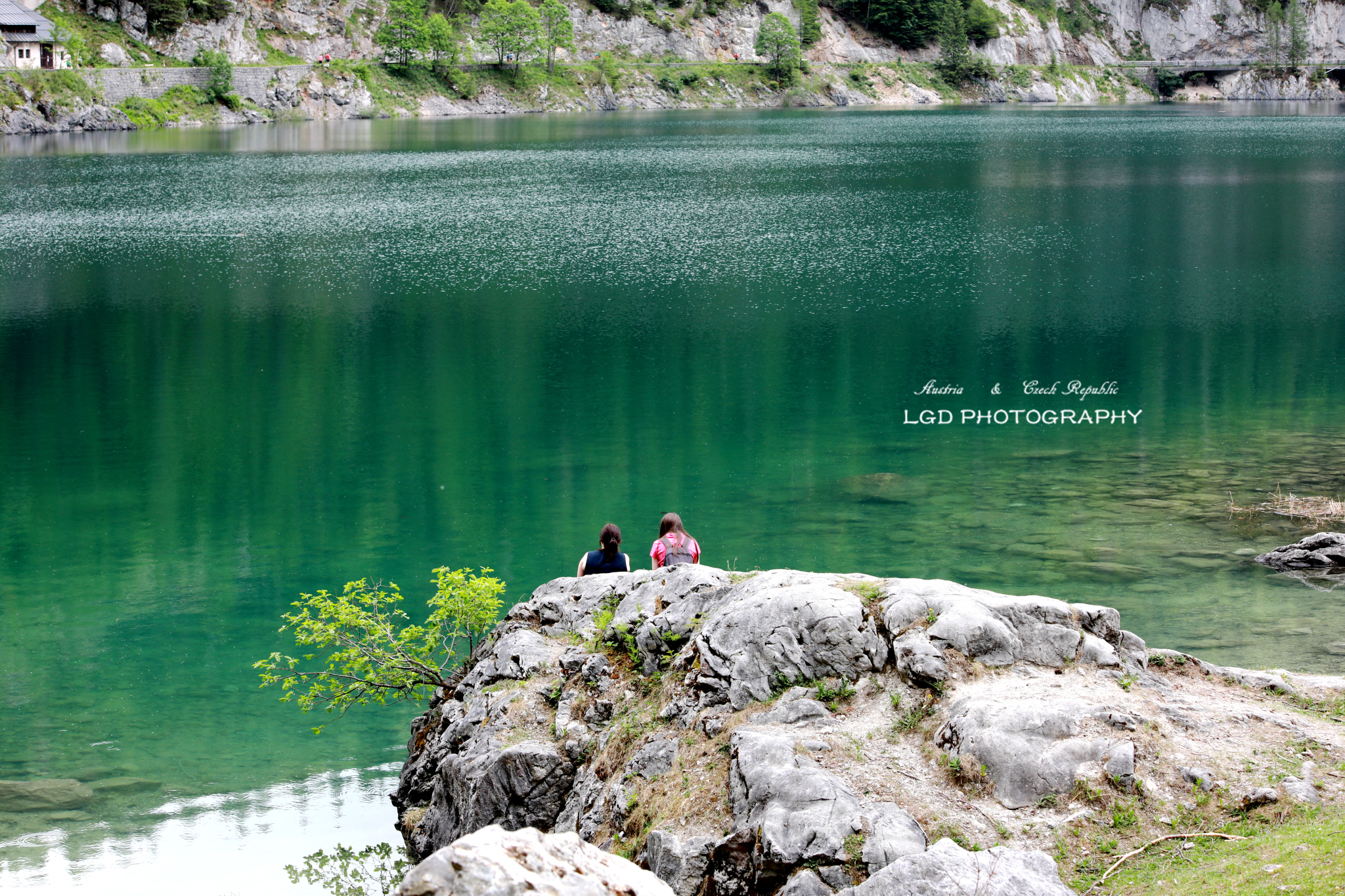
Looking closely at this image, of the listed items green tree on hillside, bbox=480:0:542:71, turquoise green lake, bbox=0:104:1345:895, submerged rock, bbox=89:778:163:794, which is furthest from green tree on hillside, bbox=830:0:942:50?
submerged rock, bbox=89:778:163:794

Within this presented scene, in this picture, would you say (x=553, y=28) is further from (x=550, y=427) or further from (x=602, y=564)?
(x=602, y=564)

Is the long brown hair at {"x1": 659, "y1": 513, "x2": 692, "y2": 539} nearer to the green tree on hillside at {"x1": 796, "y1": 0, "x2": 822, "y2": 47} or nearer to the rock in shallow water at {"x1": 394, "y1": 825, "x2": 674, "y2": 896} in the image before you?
the rock in shallow water at {"x1": 394, "y1": 825, "x2": 674, "y2": 896}

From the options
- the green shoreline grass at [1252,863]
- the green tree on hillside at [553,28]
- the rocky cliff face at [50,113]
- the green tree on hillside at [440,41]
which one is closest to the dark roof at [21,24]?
the rocky cliff face at [50,113]

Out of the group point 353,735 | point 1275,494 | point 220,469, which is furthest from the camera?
point 220,469

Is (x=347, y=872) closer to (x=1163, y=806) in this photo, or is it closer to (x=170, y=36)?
(x=1163, y=806)

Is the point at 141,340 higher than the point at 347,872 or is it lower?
higher

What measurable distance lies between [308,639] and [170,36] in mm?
133136

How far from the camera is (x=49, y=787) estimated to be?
14.0 meters

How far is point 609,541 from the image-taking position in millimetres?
14430

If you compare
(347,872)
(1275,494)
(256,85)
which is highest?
(256,85)

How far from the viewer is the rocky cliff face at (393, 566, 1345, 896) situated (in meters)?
8.70

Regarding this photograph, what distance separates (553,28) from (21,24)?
216 ft

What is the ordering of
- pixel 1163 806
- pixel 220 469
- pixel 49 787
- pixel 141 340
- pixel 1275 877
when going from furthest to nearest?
pixel 141 340 < pixel 220 469 < pixel 49 787 < pixel 1163 806 < pixel 1275 877

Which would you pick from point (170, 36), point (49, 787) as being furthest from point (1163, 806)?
point (170, 36)
